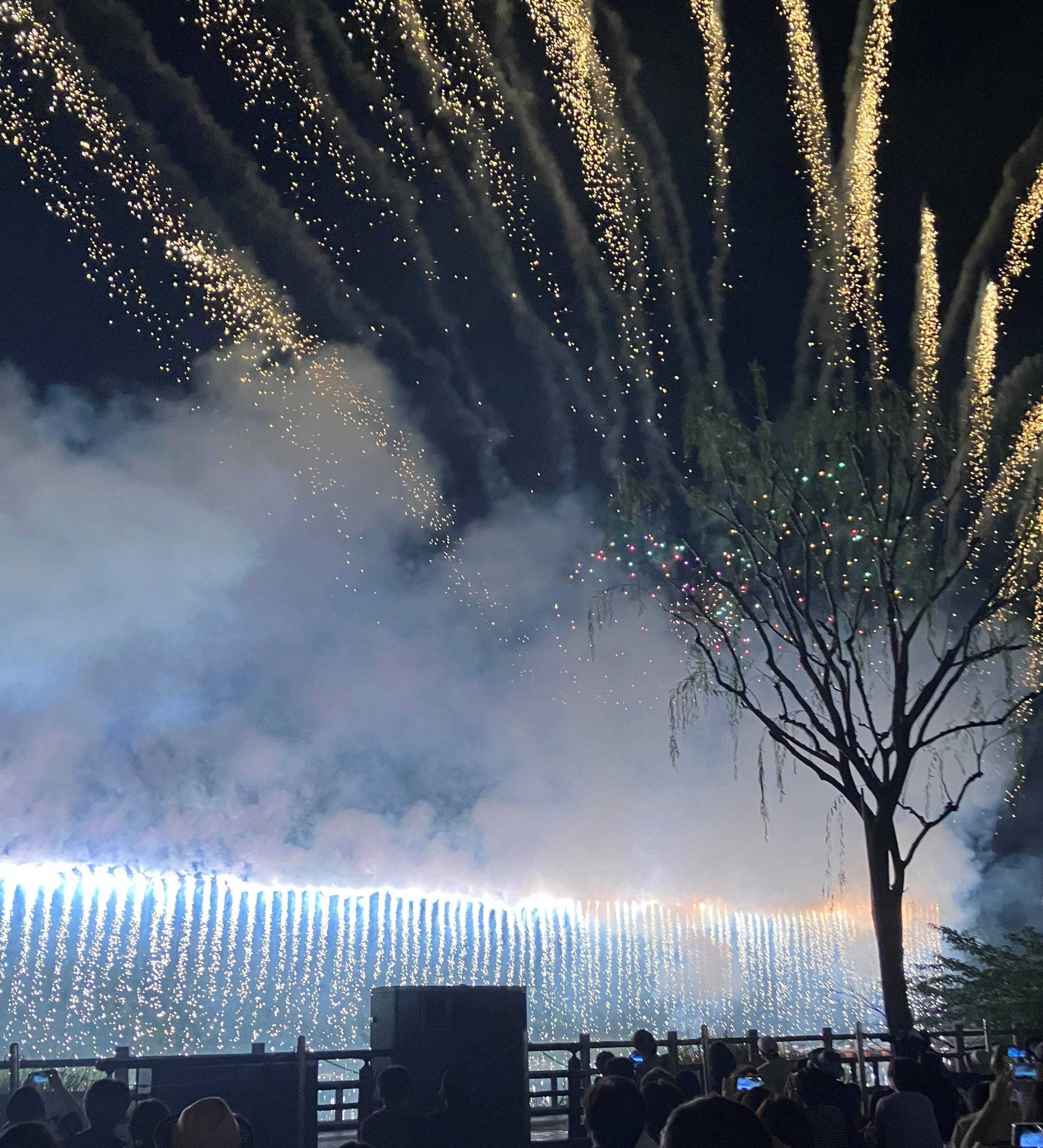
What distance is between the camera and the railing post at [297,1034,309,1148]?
807 cm

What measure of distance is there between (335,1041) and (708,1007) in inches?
983

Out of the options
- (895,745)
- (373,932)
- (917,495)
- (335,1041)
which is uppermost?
(917,495)

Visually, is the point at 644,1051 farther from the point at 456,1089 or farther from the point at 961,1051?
the point at 961,1051

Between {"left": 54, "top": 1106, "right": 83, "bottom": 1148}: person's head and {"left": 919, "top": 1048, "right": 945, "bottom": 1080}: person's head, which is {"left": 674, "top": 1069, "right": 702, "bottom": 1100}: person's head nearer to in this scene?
{"left": 919, "top": 1048, "right": 945, "bottom": 1080}: person's head

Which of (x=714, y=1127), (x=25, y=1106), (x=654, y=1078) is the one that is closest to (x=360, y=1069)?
(x=25, y=1106)

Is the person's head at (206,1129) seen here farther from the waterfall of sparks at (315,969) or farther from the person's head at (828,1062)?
the waterfall of sparks at (315,969)

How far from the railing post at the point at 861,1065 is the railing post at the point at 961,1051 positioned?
2401 millimetres

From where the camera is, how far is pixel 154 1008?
5544 cm

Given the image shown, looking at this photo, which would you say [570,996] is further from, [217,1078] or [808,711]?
Answer: [217,1078]

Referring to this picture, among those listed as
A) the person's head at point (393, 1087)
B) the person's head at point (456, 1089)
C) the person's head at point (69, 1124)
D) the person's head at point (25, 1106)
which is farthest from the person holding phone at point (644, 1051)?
the person's head at point (25, 1106)

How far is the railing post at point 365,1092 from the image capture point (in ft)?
29.3

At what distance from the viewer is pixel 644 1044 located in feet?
28.4

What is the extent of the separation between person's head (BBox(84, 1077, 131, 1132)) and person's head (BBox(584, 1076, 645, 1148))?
3.21 m

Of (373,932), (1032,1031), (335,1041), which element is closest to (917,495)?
(1032,1031)
